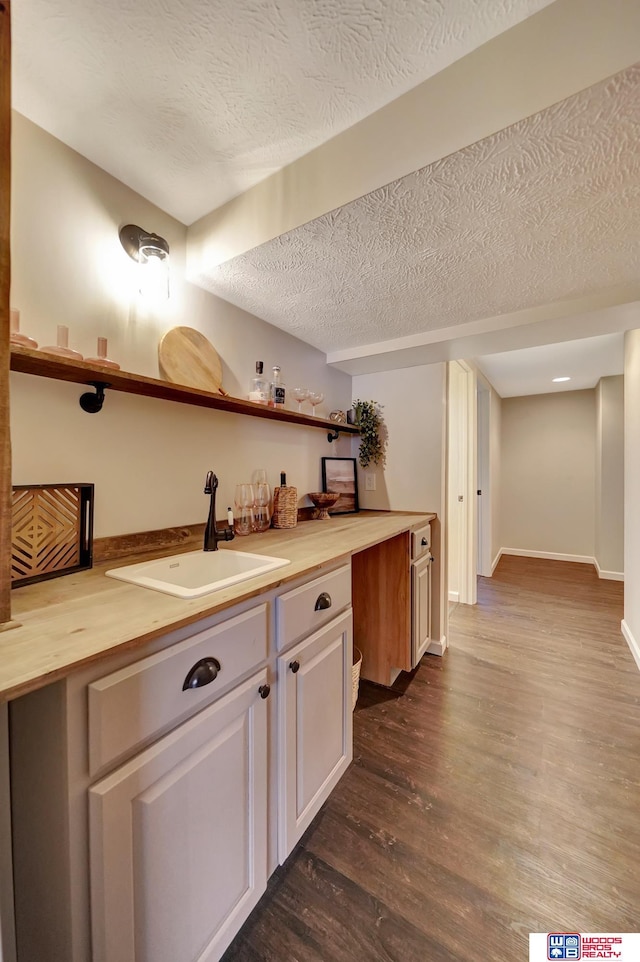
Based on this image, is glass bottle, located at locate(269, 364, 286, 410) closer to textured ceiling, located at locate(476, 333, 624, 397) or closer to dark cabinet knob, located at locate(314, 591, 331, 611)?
dark cabinet knob, located at locate(314, 591, 331, 611)

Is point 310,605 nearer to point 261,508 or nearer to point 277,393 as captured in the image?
point 261,508

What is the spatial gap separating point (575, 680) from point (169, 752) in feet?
7.73

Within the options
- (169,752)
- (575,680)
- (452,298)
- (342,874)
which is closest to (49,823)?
(169,752)

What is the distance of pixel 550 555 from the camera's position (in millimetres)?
4871

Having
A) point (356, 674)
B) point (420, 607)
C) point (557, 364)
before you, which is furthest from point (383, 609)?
point (557, 364)

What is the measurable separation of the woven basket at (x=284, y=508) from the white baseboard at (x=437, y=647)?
4.48 feet

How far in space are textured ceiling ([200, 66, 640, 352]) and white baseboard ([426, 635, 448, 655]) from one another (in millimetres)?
2006

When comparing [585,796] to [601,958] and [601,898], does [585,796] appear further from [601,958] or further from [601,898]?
[601,958]

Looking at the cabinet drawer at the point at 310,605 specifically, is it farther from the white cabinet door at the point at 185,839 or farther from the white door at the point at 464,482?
the white door at the point at 464,482

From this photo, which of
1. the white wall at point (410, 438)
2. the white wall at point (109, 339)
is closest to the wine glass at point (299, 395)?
the white wall at point (109, 339)

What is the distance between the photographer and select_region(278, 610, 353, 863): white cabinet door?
1.00 meters

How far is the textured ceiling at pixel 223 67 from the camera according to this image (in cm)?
81

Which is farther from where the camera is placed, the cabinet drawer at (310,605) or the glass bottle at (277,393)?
the glass bottle at (277,393)
